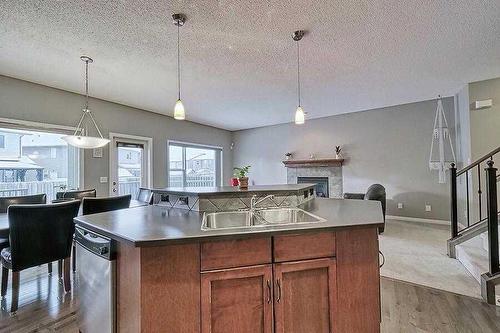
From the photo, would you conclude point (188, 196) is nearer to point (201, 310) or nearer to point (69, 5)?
point (201, 310)

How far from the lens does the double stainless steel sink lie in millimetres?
1913

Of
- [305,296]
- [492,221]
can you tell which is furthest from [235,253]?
[492,221]

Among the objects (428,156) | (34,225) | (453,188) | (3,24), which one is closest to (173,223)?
(34,225)

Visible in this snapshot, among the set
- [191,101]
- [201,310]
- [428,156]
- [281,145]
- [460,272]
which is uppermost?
[191,101]

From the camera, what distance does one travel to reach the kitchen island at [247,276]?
1242 mm

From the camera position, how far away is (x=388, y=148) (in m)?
5.61

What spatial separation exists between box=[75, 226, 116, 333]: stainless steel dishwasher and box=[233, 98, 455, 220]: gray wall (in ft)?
16.4

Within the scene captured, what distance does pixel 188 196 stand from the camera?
2119 millimetres

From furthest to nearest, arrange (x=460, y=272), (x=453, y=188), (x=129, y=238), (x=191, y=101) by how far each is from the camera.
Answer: (x=191, y=101), (x=453, y=188), (x=460, y=272), (x=129, y=238)

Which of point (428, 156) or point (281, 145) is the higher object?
point (281, 145)

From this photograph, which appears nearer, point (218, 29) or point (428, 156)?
point (218, 29)

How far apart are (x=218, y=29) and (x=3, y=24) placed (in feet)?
6.48

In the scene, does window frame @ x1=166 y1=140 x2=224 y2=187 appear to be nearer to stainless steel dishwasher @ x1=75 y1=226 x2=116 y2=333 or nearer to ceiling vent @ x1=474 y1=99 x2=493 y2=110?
stainless steel dishwasher @ x1=75 y1=226 x2=116 y2=333

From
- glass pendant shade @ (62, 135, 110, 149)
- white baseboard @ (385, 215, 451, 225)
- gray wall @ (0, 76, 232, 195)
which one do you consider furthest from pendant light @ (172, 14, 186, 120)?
white baseboard @ (385, 215, 451, 225)
